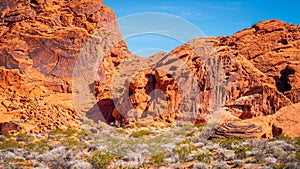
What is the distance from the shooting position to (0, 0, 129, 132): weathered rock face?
22844 millimetres

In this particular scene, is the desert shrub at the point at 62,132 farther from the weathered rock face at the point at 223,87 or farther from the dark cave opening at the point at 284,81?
the dark cave opening at the point at 284,81

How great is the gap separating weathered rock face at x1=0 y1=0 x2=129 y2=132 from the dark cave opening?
1476 centimetres

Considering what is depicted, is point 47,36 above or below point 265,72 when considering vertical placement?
above

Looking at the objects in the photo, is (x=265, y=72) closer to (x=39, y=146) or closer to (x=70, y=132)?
(x=70, y=132)

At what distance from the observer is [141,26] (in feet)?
65.1

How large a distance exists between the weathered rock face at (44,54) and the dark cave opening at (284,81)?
48.4ft

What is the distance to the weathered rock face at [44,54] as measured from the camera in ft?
74.9

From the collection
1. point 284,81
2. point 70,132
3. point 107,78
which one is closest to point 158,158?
point 70,132

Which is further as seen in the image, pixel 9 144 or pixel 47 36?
pixel 47 36

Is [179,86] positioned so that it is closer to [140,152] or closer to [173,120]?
[173,120]

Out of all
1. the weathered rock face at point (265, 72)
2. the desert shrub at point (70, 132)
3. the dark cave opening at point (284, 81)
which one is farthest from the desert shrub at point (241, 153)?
the dark cave opening at point (284, 81)

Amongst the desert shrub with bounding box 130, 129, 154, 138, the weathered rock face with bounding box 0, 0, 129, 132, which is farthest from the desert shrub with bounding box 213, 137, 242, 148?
the weathered rock face with bounding box 0, 0, 129, 132

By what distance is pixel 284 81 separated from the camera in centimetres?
3070

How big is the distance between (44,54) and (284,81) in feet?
68.9
